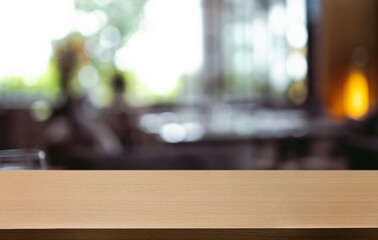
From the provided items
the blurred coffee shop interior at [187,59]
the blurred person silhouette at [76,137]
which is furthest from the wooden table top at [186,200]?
the blurred coffee shop interior at [187,59]

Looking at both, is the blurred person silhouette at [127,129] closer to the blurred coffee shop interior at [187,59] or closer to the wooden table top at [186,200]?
the blurred coffee shop interior at [187,59]

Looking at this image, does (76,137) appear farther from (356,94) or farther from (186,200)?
(356,94)

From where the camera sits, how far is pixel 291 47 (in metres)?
10.1

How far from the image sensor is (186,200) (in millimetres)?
714

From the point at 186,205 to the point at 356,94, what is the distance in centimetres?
912

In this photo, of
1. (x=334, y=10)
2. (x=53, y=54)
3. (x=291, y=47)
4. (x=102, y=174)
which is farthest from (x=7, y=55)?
(x=102, y=174)

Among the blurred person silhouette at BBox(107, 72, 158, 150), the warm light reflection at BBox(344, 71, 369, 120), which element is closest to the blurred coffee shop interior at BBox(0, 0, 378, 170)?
the warm light reflection at BBox(344, 71, 369, 120)

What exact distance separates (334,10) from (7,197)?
9582 millimetres

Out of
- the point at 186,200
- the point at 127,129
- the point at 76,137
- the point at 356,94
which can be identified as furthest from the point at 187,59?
the point at 186,200

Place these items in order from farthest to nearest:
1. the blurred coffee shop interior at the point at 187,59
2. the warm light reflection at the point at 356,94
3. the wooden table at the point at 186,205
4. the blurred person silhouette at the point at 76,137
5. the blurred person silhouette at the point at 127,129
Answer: the warm light reflection at the point at 356,94
the blurred coffee shop interior at the point at 187,59
the blurred person silhouette at the point at 127,129
the blurred person silhouette at the point at 76,137
the wooden table at the point at 186,205

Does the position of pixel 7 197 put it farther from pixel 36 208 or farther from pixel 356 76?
pixel 356 76

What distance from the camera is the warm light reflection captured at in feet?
30.6

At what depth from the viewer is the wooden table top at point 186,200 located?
0.66 meters

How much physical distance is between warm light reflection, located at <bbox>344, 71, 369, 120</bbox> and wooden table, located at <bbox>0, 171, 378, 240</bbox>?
8854 mm
